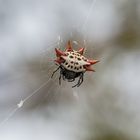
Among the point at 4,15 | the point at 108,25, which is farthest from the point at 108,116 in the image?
the point at 4,15

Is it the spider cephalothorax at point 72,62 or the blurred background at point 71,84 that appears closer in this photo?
the spider cephalothorax at point 72,62

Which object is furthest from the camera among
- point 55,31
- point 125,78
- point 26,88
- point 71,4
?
point 125,78

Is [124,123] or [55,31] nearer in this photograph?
[55,31]

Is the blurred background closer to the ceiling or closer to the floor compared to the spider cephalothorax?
closer to the ceiling

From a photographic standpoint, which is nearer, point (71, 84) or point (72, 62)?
point (72, 62)

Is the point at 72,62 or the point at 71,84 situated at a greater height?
the point at 71,84

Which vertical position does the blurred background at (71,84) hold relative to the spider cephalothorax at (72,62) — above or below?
above

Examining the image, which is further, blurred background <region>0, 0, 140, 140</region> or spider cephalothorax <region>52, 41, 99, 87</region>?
blurred background <region>0, 0, 140, 140</region>

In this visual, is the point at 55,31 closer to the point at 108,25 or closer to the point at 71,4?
the point at 71,4
